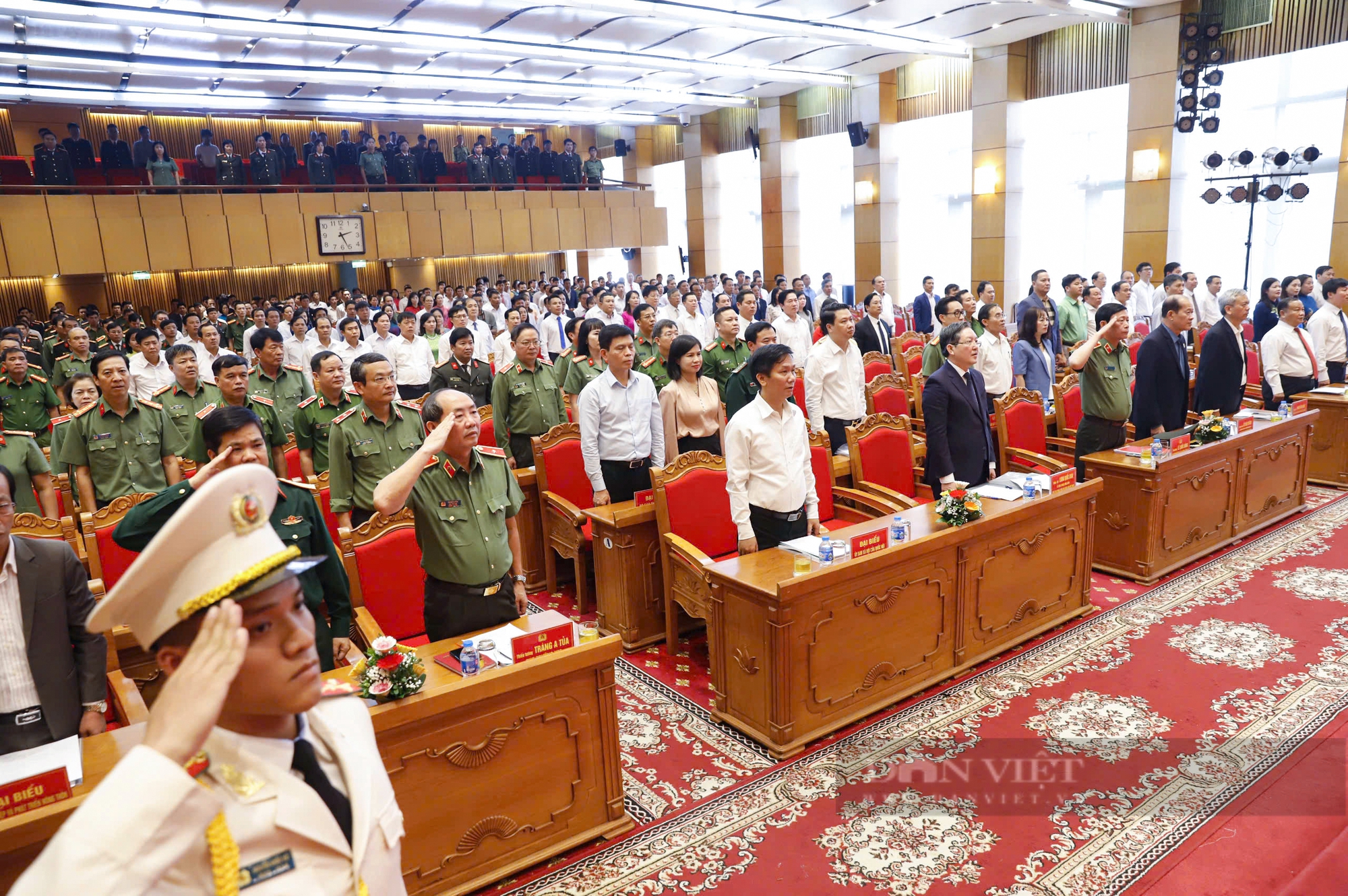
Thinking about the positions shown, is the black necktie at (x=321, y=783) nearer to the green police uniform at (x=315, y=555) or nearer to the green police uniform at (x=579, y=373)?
the green police uniform at (x=315, y=555)

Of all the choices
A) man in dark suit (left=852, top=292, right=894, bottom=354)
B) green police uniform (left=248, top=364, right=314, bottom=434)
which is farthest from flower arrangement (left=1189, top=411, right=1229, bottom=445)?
green police uniform (left=248, top=364, right=314, bottom=434)

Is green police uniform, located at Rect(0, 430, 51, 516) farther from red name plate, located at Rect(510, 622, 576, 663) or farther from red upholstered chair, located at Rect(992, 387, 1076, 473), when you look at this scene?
red upholstered chair, located at Rect(992, 387, 1076, 473)

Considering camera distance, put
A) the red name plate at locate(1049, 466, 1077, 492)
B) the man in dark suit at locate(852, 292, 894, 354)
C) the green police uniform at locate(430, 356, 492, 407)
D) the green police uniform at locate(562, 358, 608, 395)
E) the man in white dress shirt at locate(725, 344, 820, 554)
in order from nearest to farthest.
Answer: the man in white dress shirt at locate(725, 344, 820, 554) → the red name plate at locate(1049, 466, 1077, 492) → the green police uniform at locate(562, 358, 608, 395) → the green police uniform at locate(430, 356, 492, 407) → the man in dark suit at locate(852, 292, 894, 354)

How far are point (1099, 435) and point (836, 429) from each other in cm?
171

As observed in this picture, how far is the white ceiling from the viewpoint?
932cm

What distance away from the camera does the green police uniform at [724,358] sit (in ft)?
21.4

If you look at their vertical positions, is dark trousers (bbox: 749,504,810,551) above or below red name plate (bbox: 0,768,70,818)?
below

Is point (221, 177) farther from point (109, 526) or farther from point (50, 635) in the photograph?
point (50, 635)

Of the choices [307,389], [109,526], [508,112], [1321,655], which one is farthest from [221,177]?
[1321,655]

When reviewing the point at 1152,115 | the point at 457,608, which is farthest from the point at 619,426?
the point at 1152,115

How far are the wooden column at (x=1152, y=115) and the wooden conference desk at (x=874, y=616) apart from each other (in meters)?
8.49

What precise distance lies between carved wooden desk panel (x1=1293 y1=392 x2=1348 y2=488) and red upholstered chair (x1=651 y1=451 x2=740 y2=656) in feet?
17.0

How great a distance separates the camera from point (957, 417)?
4.52 meters

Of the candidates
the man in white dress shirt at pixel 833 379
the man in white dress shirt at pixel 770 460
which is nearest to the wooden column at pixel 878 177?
the man in white dress shirt at pixel 833 379
